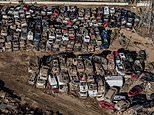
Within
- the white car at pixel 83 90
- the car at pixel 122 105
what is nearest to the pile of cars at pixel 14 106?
the white car at pixel 83 90

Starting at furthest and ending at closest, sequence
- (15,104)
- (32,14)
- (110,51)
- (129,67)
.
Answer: (32,14) → (110,51) → (129,67) → (15,104)

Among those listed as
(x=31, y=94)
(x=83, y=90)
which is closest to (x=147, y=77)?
(x=83, y=90)

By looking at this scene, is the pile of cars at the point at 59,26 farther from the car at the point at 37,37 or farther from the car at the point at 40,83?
the car at the point at 40,83

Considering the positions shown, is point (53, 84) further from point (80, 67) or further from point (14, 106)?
point (14, 106)

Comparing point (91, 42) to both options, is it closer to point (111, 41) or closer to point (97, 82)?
point (111, 41)

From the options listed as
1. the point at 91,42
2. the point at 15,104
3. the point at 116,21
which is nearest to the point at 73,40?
the point at 91,42

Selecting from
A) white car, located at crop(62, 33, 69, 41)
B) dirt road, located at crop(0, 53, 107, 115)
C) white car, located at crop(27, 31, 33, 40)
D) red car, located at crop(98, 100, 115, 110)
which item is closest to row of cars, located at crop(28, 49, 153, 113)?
red car, located at crop(98, 100, 115, 110)
